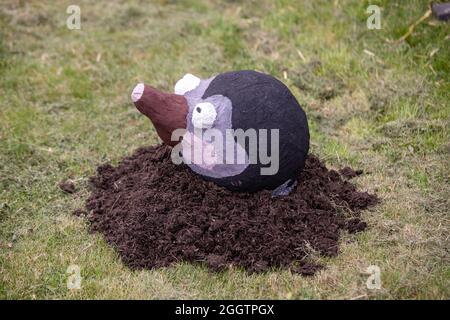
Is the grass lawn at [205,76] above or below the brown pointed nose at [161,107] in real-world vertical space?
below

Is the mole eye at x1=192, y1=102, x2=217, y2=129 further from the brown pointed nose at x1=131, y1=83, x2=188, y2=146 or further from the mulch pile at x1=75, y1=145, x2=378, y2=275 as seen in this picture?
the mulch pile at x1=75, y1=145, x2=378, y2=275

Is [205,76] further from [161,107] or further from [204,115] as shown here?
[204,115]

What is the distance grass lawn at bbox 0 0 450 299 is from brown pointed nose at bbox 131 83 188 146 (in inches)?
39.6

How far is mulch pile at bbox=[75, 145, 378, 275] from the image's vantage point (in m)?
4.16

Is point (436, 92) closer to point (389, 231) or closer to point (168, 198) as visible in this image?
point (389, 231)

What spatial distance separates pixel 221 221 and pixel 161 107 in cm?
92

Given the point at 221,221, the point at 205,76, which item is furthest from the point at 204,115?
the point at 205,76

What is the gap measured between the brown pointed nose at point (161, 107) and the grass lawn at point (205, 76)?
100cm

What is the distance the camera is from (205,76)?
6.82 metres

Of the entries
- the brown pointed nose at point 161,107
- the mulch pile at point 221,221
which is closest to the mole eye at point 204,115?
the brown pointed nose at point 161,107

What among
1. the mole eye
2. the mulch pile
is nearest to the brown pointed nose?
the mole eye

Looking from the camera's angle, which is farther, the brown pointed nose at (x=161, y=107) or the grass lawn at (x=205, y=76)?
the brown pointed nose at (x=161, y=107)

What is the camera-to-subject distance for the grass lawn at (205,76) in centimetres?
403

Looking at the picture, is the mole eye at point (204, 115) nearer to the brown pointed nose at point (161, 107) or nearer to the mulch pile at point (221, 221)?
the brown pointed nose at point (161, 107)
